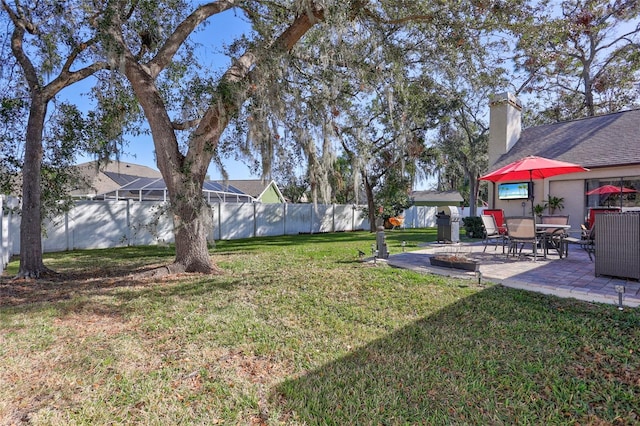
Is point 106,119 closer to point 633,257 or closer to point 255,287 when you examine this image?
point 255,287

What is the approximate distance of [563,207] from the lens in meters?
9.82

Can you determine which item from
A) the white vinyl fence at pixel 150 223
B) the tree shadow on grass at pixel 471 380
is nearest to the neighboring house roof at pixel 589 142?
the white vinyl fence at pixel 150 223

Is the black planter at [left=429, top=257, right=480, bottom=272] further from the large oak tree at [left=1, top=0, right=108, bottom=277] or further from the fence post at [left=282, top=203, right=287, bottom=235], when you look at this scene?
the fence post at [left=282, top=203, right=287, bottom=235]

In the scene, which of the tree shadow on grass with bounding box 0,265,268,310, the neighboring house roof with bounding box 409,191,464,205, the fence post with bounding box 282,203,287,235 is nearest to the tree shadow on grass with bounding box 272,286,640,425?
the tree shadow on grass with bounding box 0,265,268,310

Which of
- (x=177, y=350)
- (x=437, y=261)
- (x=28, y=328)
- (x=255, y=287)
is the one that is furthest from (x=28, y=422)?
(x=437, y=261)

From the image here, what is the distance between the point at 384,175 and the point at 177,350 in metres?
13.6

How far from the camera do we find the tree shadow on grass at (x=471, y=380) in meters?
1.97

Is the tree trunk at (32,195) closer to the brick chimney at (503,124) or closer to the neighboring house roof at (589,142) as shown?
the neighboring house roof at (589,142)

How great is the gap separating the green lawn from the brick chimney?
9409 mm

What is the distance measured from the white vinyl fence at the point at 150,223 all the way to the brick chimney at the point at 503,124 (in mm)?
7129

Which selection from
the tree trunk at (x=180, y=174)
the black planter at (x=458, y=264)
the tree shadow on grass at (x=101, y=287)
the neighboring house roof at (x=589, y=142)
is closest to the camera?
the tree shadow on grass at (x=101, y=287)

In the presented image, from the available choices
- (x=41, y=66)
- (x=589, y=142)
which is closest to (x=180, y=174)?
(x=41, y=66)

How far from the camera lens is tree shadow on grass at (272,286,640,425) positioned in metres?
1.97

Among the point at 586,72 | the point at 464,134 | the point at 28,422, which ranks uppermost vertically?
the point at 586,72
